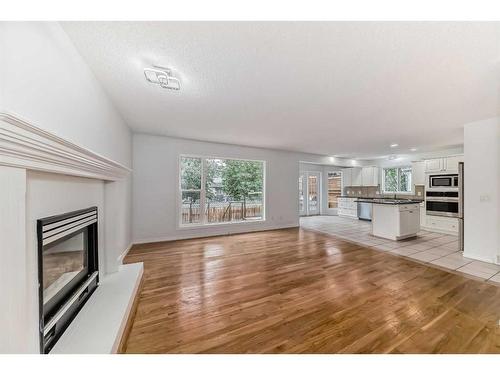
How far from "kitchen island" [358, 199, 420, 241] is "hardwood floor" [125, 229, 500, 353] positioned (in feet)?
4.53

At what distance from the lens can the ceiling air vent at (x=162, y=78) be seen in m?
1.91

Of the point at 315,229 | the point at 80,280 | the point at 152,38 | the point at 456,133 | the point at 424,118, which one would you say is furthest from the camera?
the point at 315,229

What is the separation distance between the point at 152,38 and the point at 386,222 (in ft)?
18.5

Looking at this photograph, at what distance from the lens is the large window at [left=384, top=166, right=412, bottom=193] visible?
23.4 ft

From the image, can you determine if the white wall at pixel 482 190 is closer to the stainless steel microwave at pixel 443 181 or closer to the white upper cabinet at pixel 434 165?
the stainless steel microwave at pixel 443 181

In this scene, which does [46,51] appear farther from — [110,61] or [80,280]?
[80,280]

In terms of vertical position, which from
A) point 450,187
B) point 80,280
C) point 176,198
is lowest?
point 80,280

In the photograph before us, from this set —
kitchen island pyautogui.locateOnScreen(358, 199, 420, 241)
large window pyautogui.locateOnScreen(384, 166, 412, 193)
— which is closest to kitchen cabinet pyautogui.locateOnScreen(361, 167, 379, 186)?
large window pyautogui.locateOnScreen(384, 166, 412, 193)

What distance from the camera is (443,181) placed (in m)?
5.03

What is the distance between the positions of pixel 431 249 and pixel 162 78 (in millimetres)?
5543

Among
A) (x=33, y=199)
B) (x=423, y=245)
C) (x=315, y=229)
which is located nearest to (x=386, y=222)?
(x=423, y=245)

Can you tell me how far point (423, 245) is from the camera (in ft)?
13.9

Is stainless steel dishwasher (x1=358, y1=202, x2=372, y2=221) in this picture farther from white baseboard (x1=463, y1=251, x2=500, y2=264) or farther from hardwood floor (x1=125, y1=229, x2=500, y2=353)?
hardwood floor (x1=125, y1=229, x2=500, y2=353)

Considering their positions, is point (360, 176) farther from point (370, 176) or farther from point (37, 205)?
point (37, 205)
